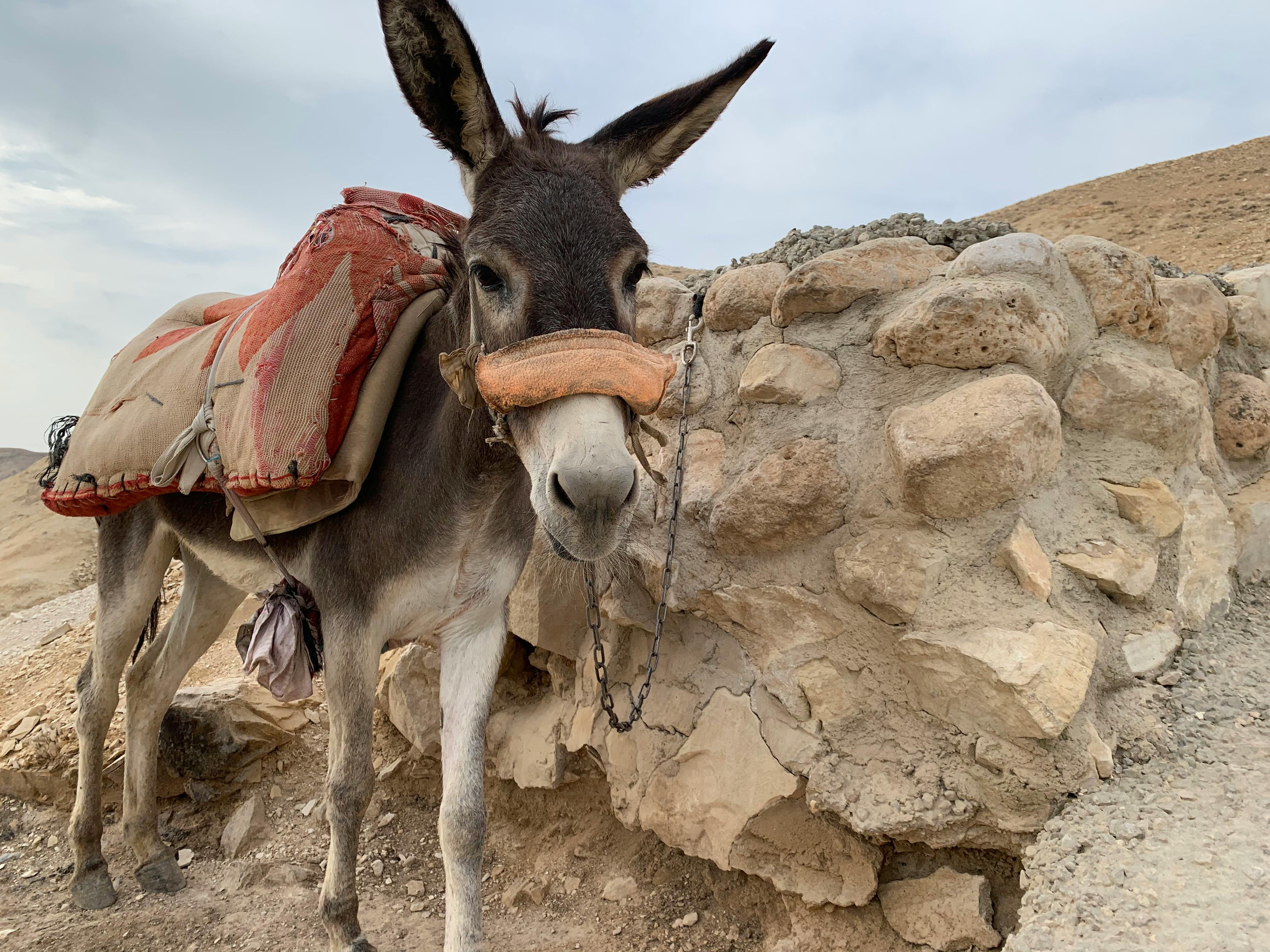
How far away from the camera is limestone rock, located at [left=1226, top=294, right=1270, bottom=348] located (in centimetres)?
294

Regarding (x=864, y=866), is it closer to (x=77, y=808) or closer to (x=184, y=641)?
(x=184, y=641)

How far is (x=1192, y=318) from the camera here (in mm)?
2584

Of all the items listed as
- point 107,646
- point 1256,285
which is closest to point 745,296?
point 1256,285

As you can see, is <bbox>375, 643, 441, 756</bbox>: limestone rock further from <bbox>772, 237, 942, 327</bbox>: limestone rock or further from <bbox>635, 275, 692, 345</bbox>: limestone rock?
<bbox>772, 237, 942, 327</bbox>: limestone rock

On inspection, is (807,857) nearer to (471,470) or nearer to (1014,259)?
(471,470)

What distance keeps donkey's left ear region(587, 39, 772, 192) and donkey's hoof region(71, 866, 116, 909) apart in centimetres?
342

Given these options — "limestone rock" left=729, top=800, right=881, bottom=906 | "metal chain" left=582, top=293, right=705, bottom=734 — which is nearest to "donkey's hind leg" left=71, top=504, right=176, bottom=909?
"metal chain" left=582, top=293, right=705, bottom=734

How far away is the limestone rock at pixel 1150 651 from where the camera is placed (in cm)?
205

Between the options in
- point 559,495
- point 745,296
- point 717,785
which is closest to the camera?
point 559,495

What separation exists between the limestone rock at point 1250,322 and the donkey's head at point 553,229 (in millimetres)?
2291

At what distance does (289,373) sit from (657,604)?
1398 millimetres

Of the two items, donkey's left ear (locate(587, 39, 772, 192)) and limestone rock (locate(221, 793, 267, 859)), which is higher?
donkey's left ear (locate(587, 39, 772, 192))

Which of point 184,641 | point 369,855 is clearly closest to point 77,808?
point 184,641

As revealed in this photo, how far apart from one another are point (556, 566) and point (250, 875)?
5.99 ft
